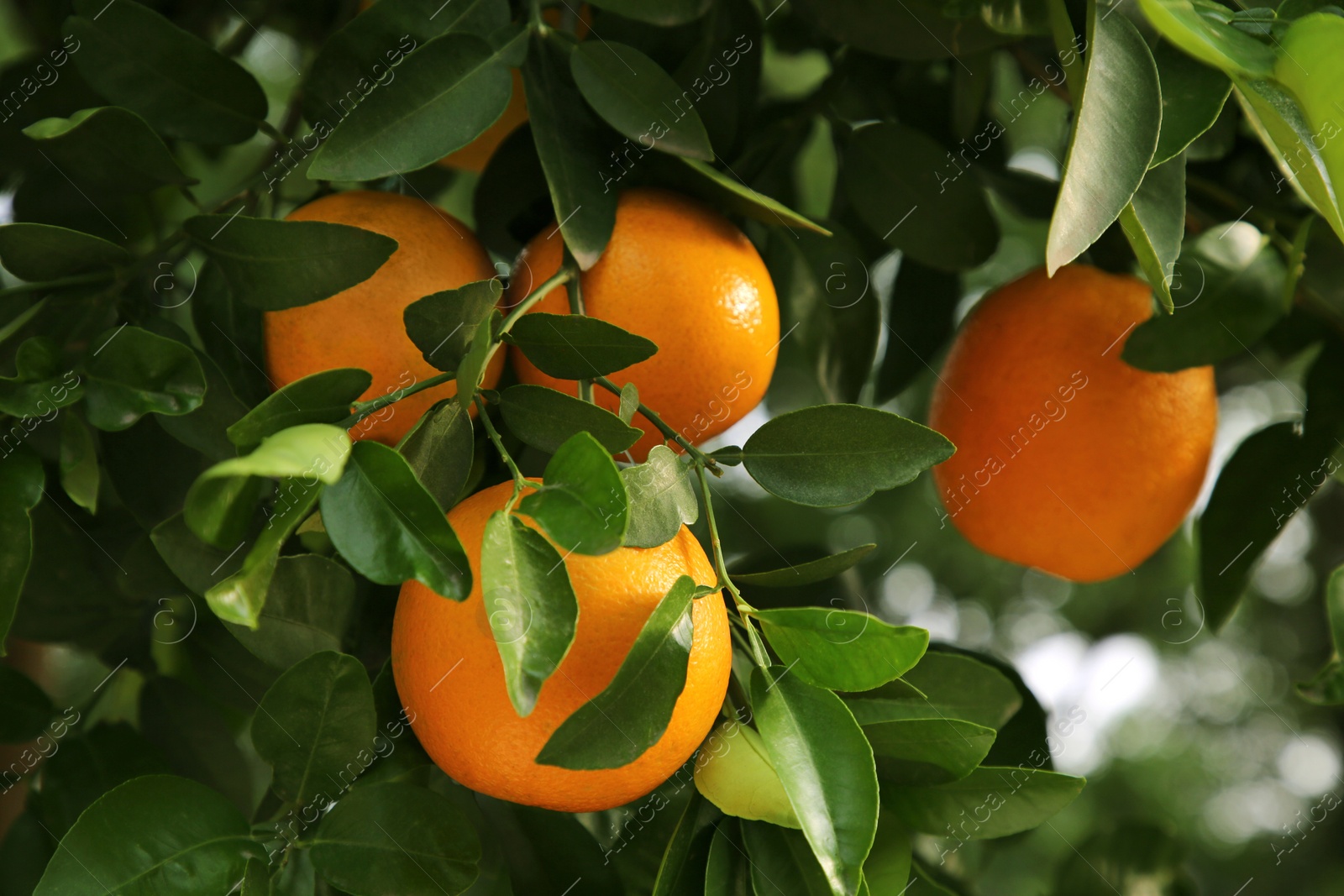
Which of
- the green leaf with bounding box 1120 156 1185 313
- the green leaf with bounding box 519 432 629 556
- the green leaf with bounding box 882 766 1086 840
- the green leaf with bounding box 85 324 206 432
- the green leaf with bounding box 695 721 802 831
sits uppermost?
the green leaf with bounding box 85 324 206 432

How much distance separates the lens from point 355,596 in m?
0.54

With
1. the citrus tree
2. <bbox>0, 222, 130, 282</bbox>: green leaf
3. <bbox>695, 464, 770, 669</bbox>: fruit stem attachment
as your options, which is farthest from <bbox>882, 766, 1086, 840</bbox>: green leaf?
<bbox>0, 222, 130, 282</bbox>: green leaf

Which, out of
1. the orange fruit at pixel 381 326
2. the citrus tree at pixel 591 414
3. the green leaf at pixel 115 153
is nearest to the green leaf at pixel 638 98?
the citrus tree at pixel 591 414

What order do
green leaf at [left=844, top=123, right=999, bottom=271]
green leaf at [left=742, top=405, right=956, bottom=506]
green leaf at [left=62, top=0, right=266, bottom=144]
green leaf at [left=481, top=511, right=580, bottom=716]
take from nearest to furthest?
green leaf at [left=481, top=511, right=580, bottom=716] → green leaf at [left=742, top=405, right=956, bottom=506] → green leaf at [left=62, top=0, right=266, bottom=144] → green leaf at [left=844, top=123, right=999, bottom=271]

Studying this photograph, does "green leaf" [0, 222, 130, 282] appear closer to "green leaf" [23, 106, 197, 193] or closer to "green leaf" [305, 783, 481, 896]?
"green leaf" [23, 106, 197, 193]

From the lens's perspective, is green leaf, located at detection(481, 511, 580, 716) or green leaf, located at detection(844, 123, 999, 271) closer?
green leaf, located at detection(481, 511, 580, 716)

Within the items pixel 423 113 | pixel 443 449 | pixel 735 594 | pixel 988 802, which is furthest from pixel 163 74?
pixel 988 802

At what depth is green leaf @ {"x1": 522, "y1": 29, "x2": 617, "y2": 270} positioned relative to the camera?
0.50 metres

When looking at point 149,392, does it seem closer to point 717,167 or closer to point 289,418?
point 289,418

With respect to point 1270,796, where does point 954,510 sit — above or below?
above

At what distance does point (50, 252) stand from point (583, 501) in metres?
0.31

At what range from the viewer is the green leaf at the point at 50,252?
0.47 meters

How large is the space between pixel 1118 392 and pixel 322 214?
1.57 feet

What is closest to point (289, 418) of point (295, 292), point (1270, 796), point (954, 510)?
point (295, 292)
